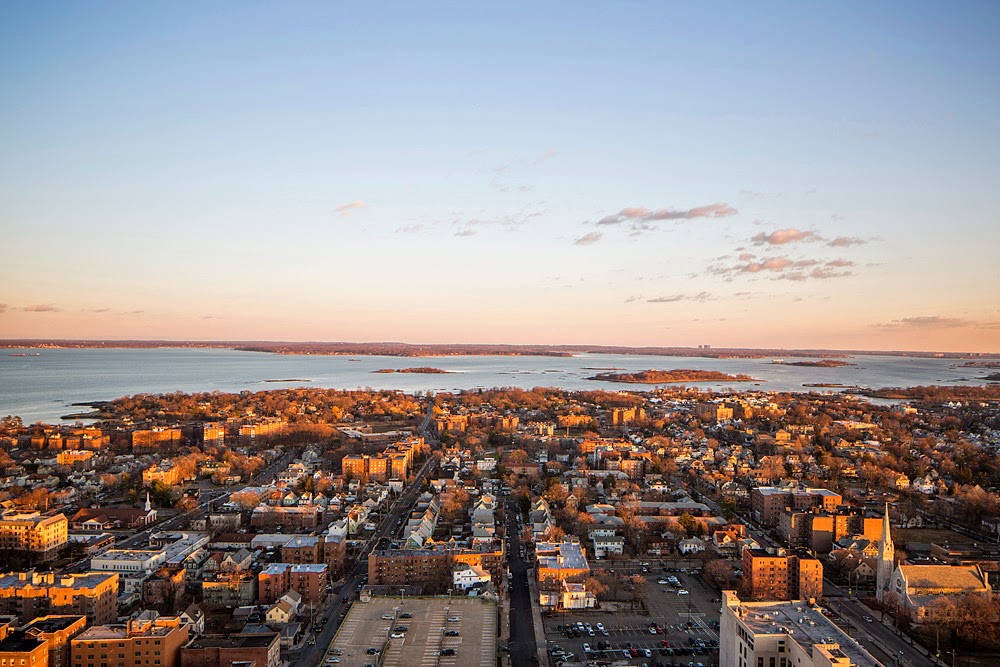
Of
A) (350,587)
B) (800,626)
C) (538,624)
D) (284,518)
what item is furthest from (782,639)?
(284,518)

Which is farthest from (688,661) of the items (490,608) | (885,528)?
(885,528)

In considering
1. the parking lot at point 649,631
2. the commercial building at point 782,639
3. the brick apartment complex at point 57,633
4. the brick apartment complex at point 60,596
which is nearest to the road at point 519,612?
the parking lot at point 649,631

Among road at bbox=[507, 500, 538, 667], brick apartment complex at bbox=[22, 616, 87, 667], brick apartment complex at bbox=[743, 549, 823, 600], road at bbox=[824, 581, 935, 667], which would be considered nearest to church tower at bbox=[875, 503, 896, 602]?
road at bbox=[824, 581, 935, 667]

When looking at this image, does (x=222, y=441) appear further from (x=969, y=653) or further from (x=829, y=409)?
(x=829, y=409)

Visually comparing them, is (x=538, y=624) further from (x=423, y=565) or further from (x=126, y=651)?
(x=126, y=651)

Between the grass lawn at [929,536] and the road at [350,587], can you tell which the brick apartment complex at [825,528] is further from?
the road at [350,587]

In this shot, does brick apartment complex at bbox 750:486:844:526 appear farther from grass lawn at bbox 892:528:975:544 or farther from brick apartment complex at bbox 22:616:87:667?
brick apartment complex at bbox 22:616:87:667
